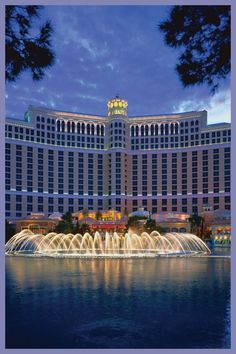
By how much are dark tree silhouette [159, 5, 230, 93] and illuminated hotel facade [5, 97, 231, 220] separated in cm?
8925

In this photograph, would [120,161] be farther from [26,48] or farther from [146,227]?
[26,48]

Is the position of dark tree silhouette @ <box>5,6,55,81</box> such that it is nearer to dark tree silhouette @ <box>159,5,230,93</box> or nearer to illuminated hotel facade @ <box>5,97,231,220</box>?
dark tree silhouette @ <box>159,5,230,93</box>

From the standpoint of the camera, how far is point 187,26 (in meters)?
8.08

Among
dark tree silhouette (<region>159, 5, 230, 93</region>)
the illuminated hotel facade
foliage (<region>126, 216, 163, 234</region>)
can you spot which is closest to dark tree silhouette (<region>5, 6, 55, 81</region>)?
dark tree silhouette (<region>159, 5, 230, 93</region>)

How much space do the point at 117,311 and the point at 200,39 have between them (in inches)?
305

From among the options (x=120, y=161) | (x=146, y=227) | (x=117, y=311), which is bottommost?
(x=146, y=227)

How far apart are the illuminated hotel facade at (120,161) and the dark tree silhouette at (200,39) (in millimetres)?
89250

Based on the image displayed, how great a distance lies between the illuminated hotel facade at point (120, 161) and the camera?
97.1m

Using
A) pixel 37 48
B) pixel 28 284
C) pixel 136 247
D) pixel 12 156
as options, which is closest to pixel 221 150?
pixel 12 156

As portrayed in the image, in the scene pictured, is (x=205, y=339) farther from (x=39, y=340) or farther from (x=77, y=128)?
(x=77, y=128)

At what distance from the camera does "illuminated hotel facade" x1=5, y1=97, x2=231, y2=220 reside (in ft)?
319

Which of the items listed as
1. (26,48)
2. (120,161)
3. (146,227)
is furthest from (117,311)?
(120,161)

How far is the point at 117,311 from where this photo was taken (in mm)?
11242

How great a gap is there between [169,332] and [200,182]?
92910mm
